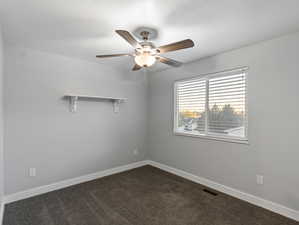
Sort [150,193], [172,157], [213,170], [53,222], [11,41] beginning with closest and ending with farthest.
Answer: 1. [53,222]
2. [11,41]
3. [150,193]
4. [213,170]
5. [172,157]

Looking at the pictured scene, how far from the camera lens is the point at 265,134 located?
2387 millimetres

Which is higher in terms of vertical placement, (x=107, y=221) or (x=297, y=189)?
(x=297, y=189)

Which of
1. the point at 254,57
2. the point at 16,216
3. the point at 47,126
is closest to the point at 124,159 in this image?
the point at 47,126

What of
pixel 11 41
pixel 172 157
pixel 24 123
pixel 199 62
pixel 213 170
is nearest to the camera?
pixel 11 41

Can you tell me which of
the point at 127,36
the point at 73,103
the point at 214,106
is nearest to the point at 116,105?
the point at 73,103

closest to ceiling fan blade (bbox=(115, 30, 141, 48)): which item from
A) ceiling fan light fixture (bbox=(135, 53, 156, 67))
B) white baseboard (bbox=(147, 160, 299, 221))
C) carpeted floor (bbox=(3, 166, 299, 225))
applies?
ceiling fan light fixture (bbox=(135, 53, 156, 67))

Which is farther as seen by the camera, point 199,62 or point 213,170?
point 199,62

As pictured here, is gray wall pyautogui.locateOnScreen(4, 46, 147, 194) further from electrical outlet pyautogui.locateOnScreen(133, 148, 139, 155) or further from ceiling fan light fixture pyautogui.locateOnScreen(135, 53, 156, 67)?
ceiling fan light fixture pyautogui.locateOnScreen(135, 53, 156, 67)

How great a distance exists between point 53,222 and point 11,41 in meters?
2.55

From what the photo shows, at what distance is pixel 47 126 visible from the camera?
9.27 feet

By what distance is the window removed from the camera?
8.84 ft

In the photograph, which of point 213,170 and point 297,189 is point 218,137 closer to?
point 213,170

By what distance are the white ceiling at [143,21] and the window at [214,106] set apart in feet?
A: 2.03

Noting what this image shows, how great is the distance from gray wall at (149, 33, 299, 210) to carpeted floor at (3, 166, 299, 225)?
0.33 meters
